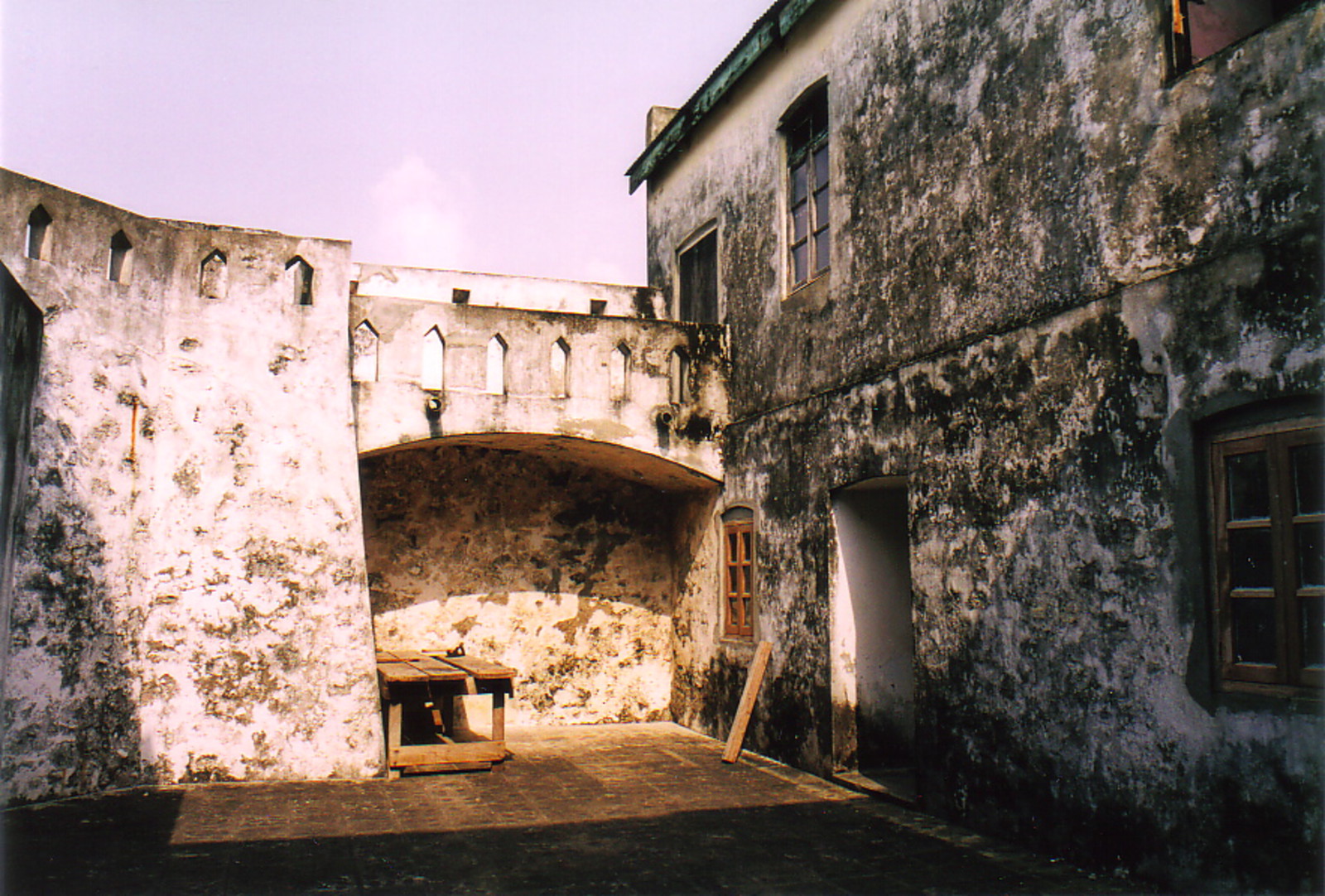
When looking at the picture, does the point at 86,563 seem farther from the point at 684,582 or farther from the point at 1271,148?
the point at 1271,148

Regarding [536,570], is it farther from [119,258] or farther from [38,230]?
[38,230]

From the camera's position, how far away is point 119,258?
6734 millimetres

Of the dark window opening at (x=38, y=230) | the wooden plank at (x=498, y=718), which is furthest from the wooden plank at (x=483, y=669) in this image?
the dark window opening at (x=38, y=230)

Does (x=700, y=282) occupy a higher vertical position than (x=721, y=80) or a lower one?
lower

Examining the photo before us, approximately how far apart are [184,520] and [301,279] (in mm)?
1946

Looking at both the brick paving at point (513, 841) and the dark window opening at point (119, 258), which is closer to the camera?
the brick paving at point (513, 841)

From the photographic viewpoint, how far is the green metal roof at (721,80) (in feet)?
25.4

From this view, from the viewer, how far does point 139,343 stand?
6.72 metres

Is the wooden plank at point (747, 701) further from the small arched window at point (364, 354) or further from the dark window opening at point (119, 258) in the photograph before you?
the dark window opening at point (119, 258)

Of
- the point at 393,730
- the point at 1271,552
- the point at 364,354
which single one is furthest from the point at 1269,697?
the point at 364,354

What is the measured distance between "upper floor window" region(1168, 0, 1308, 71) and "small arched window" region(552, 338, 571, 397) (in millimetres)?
5089

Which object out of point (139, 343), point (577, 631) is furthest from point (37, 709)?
point (577, 631)

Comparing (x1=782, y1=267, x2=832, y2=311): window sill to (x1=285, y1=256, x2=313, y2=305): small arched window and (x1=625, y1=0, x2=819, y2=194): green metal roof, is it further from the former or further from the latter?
(x1=285, y1=256, x2=313, y2=305): small arched window

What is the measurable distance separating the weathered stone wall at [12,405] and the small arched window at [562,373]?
12.4 ft
